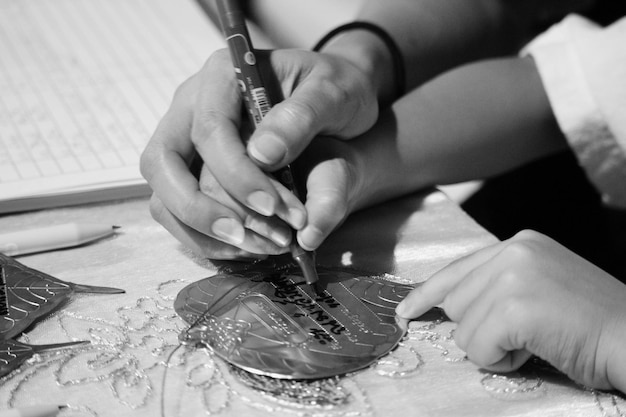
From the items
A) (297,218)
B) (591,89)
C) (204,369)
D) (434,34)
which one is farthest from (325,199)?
(434,34)

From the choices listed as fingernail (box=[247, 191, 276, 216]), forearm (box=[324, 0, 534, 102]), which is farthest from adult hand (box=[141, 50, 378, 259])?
forearm (box=[324, 0, 534, 102])

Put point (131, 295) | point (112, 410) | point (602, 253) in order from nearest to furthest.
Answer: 1. point (112, 410)
2. point (131, 295)
3. point (602, 253)

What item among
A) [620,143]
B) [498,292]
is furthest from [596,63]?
[498,292]

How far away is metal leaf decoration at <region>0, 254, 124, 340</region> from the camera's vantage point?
47 centimetres

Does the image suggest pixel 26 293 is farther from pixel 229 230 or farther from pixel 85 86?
pixel 85 86

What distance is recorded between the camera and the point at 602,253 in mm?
795

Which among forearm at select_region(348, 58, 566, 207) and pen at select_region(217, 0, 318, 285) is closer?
pen at select_region(217, 0, 318, 285)

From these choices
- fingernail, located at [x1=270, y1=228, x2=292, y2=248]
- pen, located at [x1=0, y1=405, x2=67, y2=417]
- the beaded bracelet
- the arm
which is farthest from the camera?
the beaded bracelet

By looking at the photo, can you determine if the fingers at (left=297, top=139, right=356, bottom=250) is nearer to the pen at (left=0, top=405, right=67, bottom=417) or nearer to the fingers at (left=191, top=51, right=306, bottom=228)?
the fingers at (left=191, top=51, right=306, bottom=228)

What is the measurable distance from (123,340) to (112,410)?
0.21 feet

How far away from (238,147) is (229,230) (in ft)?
0.18

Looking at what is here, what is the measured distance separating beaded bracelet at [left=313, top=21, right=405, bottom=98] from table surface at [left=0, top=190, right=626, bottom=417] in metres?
0.21

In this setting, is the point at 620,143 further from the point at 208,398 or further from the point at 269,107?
the point at 208,398

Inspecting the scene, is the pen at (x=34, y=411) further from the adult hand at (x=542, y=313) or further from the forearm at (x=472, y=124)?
the forearm at (x=472, y=124)
